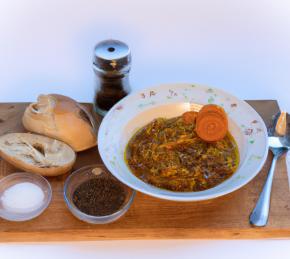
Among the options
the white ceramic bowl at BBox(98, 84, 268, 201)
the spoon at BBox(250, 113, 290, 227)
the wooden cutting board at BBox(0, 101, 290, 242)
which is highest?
the white ceramic bowl at BBox(98, 84, 268, 201)

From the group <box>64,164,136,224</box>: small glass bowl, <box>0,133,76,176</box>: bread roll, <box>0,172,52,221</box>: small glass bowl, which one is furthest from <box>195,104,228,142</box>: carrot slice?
<box>0,172,52,221</box>: small glass bowl

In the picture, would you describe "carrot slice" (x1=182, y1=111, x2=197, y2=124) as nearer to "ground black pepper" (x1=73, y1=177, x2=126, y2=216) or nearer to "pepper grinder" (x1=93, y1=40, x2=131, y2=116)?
"pepper grinder" (x1=93, y1=40, x2=131, y2=116)

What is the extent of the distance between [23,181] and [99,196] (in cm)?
42

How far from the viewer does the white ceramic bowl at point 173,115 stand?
2.26 meters

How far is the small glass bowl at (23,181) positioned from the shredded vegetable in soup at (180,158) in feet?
1.43

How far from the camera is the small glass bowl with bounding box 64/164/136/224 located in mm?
2237

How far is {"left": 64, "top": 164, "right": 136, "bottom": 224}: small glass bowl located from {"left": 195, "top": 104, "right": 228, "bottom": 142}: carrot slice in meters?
0.50

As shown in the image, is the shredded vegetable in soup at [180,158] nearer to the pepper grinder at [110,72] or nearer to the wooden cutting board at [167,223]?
the wooden cutting board at [167,223]

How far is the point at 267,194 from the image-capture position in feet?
7.84

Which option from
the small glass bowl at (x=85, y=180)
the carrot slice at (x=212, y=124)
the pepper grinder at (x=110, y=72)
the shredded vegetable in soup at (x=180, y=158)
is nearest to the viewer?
the small glass bowl at (x=85, y=180)

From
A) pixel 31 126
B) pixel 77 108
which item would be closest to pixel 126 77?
pixel 77 108

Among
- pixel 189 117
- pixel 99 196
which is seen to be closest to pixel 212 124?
pixel 189 117

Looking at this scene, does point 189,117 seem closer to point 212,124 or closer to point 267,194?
point 212,124

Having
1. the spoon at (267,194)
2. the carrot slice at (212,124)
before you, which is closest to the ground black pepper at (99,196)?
the carrot slice at (212,124)
